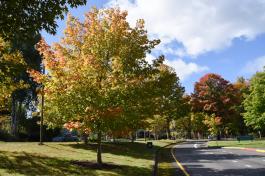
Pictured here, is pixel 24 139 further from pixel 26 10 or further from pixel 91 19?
pixel 26 10

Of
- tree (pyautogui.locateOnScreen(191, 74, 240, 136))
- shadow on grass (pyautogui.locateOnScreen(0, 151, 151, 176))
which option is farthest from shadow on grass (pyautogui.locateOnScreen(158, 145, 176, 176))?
tree (pyautogui.locateOnScreen(191, 74, 240, 136))

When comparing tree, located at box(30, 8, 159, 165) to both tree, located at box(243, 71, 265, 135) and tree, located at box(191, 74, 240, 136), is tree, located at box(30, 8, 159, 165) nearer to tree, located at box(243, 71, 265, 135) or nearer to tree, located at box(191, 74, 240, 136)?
tree, located at box(243, 71, 265, 135)

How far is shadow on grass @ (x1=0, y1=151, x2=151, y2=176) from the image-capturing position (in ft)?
52.9

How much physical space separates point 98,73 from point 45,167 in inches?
200

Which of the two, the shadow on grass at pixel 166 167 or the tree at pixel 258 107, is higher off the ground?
the tree at pixel 258 107

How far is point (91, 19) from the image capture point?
2205 centimetres

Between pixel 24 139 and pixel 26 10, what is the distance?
4701 centimetres

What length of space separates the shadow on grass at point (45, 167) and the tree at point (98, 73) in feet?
6.37

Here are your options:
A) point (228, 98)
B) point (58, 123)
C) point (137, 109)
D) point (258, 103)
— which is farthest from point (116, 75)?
point (228, 98)

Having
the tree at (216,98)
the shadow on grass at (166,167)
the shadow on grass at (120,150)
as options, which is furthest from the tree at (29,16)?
the tree at (216,98)

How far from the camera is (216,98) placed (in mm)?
78875

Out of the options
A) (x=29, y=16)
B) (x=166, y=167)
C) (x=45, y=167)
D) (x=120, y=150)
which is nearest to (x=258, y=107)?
(x=120, y=150)

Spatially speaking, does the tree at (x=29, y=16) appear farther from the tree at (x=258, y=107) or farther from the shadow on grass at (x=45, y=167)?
the tree at (x=258, y=107)

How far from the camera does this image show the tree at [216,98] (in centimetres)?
7762
